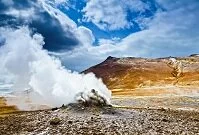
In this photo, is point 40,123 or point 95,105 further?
point 95,105

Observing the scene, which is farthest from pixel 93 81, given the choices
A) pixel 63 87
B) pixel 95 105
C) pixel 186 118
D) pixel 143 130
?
pixel 143 130

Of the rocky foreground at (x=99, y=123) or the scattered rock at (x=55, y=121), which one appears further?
the scattered rock at (x=55, y=121)

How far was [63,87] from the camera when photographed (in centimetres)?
6856

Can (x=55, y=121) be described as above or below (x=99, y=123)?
above

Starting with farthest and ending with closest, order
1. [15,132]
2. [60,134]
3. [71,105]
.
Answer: [71,105]
[15,132]
[60,134]

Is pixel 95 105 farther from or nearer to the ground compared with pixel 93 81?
nearer to the ground

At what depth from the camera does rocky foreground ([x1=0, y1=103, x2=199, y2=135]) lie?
3884cm

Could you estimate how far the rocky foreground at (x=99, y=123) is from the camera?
38.8m

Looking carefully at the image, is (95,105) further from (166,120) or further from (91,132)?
(91,132)

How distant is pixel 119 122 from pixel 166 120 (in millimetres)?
6841

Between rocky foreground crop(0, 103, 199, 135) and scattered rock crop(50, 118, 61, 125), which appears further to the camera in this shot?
scattered rock crop(50, 118, 61, 125)

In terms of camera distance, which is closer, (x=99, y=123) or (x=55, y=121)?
(x=99, y=123)

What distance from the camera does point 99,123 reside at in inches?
1654

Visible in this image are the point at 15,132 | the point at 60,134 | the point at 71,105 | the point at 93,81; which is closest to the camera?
the point at 60,134
